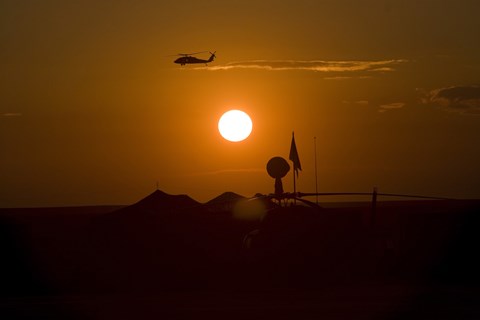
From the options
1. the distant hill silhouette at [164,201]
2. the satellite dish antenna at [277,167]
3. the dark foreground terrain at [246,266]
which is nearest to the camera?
the dark foreground terrain at [246,266]

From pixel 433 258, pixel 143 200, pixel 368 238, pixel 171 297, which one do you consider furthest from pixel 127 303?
pixel 143 200

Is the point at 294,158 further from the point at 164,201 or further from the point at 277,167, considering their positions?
the point at 164,201

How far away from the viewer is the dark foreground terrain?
22.0 meters

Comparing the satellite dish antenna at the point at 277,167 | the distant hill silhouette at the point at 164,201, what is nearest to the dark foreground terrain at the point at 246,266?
the satellite dish antenna at the point at 277,167

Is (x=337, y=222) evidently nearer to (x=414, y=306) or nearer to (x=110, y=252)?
(x=414, y=306)

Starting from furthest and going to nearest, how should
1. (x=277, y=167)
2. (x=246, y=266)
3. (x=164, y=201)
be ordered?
(x=164, y=201), (x=277, y=167), (x=246, y=266)

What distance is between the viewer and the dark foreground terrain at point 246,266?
867 inches

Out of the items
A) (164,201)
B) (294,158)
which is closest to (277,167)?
(294,158)

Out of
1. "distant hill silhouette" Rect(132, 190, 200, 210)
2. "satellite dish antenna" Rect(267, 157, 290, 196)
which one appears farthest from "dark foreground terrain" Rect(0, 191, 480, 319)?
"distant hill silhouette" Rect(132, 190, 200, 210)

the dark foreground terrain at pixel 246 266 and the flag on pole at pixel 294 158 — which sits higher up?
the flag on pole at pixel 294 158

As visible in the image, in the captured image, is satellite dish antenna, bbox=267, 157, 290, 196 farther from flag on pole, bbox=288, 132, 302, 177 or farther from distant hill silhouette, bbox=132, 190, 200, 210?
distant hill silhouette, bbox=132, 190, 200, 210

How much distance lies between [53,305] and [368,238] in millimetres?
12773

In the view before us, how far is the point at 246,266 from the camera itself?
100 feet

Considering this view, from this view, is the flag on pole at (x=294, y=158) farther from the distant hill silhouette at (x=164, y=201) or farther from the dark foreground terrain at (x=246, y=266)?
the distant hill silhouette at (x=164, y=201)
